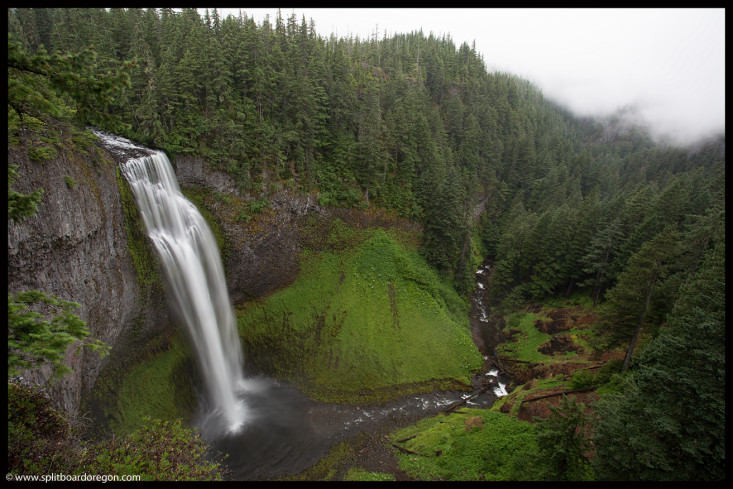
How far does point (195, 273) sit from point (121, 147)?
37.0ft

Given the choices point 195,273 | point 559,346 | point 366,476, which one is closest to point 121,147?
point 195,273

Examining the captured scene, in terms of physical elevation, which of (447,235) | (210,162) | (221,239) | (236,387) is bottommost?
(236,387)

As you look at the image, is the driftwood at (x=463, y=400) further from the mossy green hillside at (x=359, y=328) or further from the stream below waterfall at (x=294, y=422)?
the mossy green hillside at (x=359, y=328)

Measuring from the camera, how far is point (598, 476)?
12719 millimetres

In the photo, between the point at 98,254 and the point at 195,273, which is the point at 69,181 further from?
the point at 195,273

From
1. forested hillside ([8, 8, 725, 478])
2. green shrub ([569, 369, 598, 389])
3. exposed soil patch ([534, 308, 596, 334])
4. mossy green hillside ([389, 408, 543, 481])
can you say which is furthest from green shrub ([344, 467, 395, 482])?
exposed soil patch ([534, 308, 596, 334])

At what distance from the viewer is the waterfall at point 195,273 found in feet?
75.2

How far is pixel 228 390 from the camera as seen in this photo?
85.3ft

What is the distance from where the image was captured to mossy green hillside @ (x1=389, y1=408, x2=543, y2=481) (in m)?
17.2

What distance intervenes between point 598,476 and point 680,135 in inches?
5332

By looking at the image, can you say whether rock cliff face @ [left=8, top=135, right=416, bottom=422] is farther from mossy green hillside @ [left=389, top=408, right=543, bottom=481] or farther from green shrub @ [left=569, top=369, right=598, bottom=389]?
green shrub @ [left=569, top=369, right=598, bottom=389]

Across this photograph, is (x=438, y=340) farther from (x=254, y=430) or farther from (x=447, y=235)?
(x=254, y=430)

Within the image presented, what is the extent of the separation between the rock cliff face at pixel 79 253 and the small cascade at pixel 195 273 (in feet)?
6.20

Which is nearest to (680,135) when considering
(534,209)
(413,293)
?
(534,209)
